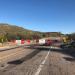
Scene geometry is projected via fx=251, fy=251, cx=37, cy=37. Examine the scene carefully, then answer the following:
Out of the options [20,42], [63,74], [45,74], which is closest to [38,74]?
[45,74]

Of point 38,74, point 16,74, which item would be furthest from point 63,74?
point 16,74

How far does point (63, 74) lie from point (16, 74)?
2532mm

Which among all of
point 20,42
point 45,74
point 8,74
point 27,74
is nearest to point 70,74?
point 45,74

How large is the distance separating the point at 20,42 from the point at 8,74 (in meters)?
75.1

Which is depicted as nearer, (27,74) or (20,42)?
(27,74)

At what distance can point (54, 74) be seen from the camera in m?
13.2

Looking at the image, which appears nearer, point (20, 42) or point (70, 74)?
point (70, 74)

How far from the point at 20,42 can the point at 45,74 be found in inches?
2944

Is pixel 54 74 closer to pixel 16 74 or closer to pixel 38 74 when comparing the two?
pixel 38 74

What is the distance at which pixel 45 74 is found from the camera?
1317 centimetres

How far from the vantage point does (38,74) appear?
13.1 metres

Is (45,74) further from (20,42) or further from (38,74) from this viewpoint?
(20,42)

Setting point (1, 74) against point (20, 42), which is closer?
point (1, 74)

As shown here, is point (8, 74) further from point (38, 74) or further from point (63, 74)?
point (63, 74)
